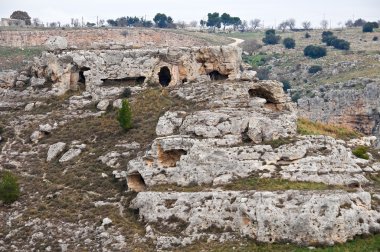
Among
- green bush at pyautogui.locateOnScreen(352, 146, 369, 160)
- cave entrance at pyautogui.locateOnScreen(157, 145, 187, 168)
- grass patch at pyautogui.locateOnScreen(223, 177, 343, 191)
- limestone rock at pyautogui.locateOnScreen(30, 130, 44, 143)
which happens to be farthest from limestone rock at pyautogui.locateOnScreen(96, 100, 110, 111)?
green bush at pyautogui.locateOnScreen(352, 146, 369, 160)

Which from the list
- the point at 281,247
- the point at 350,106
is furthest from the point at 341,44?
the point at 281,247

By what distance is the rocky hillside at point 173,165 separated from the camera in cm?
3534

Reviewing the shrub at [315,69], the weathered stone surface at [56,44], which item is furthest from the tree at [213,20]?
the weathered stone surface at [56,44]

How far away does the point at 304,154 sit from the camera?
3922 cm

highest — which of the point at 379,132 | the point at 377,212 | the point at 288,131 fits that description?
the point at 288,131

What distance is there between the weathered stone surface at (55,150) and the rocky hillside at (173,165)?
78 millimetres

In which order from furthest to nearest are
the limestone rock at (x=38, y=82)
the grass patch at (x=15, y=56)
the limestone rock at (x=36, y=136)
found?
the grass patch at (x=15, y=56), the limestone rock at (x=38, y=82), the limestone rock at (x=36, y=136)

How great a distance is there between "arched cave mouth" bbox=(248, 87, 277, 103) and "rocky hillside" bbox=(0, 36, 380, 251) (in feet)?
0.33

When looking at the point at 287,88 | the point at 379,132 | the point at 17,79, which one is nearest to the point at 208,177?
the point at 17,79

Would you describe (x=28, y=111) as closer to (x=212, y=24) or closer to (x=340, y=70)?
(x=340, y=70)

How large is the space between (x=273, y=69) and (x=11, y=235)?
89091 mm

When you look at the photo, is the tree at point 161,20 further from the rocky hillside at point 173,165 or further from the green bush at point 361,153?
the green bush at point 361,153

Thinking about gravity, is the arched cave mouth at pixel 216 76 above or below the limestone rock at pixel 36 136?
above

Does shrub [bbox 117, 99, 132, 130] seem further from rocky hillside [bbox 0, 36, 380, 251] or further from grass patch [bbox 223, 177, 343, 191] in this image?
grass patch [bbox 223, 177, 343, 191]
